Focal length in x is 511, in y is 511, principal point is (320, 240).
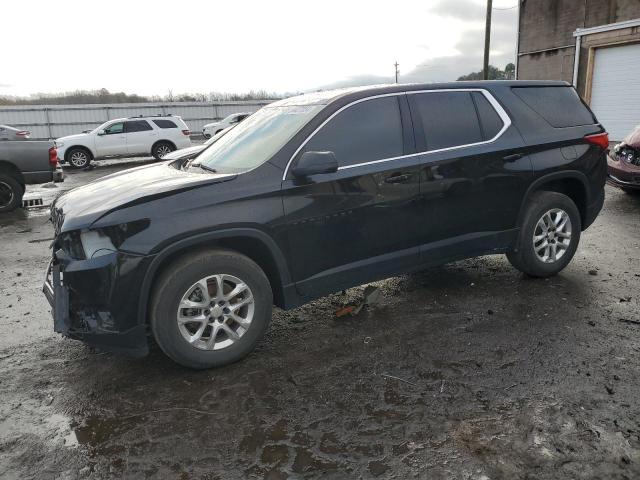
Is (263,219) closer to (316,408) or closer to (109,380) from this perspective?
(316,408)

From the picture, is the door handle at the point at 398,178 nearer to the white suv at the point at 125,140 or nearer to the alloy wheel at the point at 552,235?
the alloy wheel at the point at 552,235

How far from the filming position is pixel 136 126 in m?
19.4

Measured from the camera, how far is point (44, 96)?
46.6 metres

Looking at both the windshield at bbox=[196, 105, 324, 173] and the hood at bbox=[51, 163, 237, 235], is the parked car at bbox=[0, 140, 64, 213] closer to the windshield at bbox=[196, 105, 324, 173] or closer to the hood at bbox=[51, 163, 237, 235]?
the hood at bbox=[51, 163, 237, 235]

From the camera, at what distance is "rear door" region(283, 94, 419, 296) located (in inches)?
144

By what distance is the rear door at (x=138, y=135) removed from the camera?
19.4 m

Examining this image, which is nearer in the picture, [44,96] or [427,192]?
[427,192]

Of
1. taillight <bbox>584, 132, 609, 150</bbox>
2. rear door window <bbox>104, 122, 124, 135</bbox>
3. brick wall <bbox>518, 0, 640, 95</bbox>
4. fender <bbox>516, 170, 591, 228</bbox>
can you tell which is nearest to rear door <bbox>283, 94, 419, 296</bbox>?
fender <bbox>516, 170, 591, 228</bbox>

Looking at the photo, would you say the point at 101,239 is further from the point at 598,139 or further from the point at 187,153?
the point at 598,139

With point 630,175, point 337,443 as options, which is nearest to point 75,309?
point 337,443

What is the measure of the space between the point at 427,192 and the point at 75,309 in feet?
8.92

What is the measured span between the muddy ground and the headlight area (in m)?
0.92

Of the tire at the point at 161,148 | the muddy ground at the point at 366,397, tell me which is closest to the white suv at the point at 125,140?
the tire at the point at 161,148

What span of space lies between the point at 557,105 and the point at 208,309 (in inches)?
152
